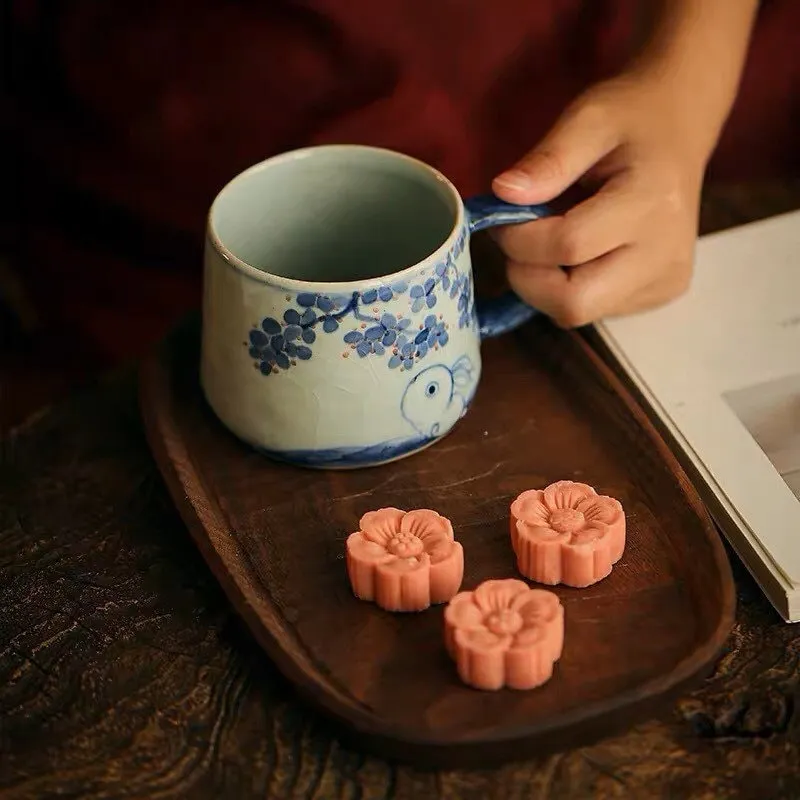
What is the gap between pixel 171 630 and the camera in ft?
1.75

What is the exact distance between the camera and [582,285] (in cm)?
62

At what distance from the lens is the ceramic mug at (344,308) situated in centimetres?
52

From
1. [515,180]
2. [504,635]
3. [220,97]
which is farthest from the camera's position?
[220,97]

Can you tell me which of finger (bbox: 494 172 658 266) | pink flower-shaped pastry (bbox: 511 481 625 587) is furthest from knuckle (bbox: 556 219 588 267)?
pink flower-shaped pastry (bbox: 511 481 625 587)

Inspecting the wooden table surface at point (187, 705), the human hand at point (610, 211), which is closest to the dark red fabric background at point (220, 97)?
the human hand at point (610, 211)

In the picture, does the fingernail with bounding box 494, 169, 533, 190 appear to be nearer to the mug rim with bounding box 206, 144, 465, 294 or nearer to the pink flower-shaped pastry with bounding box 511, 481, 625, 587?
the mug rim with bounding box 206, 144, 465, 294

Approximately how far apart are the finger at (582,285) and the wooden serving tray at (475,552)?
2cm

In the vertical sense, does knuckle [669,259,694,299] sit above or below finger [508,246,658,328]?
below

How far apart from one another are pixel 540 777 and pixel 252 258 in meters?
0.29

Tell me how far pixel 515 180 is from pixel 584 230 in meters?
0.05

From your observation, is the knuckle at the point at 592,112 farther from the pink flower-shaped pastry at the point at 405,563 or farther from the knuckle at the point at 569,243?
the pink flower-shaped pastry at the point at 405,563

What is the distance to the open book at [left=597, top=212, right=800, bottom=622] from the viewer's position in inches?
21.0

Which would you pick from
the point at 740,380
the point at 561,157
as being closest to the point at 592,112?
the point at 561,157

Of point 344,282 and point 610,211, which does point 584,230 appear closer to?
point 610,211
